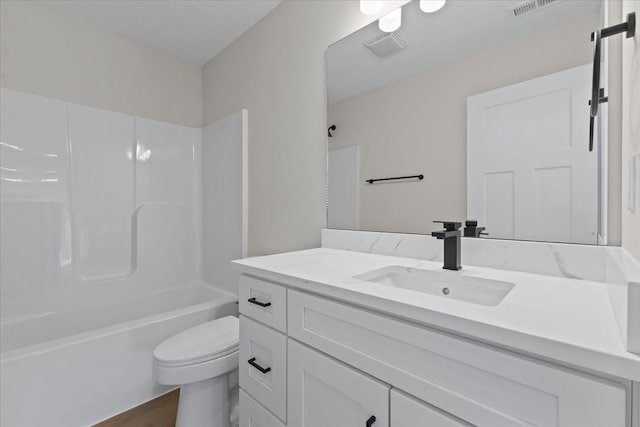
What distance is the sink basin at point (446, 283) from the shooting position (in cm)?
84

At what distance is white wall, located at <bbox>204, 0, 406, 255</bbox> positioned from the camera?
164 cm

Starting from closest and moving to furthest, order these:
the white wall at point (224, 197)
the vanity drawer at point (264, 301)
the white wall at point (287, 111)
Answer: the vanity drawer at point (264, 301) → the white wall at point (287, 111) → the white wall at point (224, 197)

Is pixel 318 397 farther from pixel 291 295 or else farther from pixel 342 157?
pixel 342 157

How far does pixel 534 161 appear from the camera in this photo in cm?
97

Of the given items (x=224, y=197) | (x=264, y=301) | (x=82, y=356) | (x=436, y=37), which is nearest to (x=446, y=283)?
(x=264, y=301)

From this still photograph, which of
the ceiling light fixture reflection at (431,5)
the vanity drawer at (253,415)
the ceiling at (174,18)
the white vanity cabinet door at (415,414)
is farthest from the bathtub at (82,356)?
the ceiling light fixture reflection at (431,5)

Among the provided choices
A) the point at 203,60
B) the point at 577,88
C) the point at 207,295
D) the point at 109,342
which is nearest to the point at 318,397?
the point at 577,88

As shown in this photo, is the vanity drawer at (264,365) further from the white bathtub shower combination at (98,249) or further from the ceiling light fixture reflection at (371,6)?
the ceiling light fixture reflection at (371,6)

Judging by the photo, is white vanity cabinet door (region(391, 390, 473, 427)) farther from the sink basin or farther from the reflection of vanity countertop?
the sink basin

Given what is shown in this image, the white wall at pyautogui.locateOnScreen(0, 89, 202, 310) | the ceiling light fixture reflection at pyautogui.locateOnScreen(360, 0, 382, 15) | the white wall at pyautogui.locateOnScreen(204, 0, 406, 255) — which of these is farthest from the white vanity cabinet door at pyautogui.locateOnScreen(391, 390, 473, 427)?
the white wall at pyautogui.locateOnScreen(0, 89, 202, 310)

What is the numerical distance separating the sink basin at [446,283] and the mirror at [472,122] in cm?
27

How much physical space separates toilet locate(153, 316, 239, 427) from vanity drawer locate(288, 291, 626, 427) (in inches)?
30.7

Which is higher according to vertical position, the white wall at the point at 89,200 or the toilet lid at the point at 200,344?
the white wall at the point at 89,200

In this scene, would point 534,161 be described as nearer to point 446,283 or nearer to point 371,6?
point 446,283
